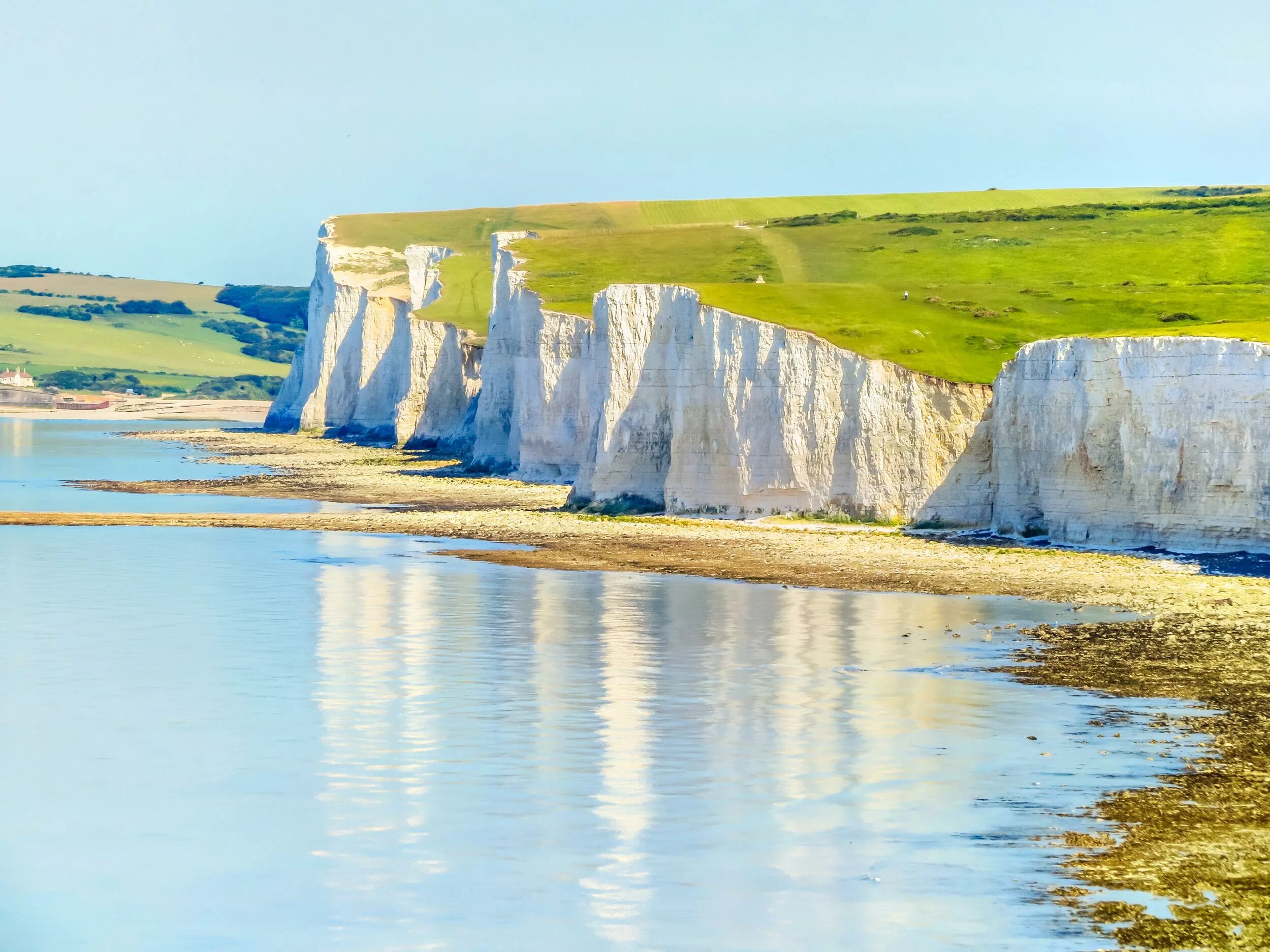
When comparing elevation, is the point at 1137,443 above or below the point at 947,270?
below

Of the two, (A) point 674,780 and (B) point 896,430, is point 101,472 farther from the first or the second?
(A) point 674,780

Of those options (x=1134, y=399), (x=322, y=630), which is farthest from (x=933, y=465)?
(x=322, y=630)

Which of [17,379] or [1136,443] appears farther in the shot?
[17,379]

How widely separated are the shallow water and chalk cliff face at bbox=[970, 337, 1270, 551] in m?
21.7

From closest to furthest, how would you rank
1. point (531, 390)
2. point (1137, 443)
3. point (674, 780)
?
A: point (674, 780)
point (1137, 443)
point (531, 390)

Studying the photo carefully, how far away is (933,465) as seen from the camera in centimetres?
4131

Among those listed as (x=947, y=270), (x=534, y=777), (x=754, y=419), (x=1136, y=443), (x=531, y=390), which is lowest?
(x=534, y=777)

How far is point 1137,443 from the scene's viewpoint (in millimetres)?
35219

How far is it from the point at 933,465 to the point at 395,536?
536 inches

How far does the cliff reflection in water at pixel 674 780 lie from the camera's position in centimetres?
1235

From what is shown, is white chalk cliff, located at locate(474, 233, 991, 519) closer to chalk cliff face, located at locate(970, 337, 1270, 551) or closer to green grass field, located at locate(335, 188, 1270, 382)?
green grass field, located at locate(335, 188, 1270, 382)

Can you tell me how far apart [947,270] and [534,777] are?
1971 inches

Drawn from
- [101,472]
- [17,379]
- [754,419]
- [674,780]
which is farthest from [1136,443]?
[17,379]

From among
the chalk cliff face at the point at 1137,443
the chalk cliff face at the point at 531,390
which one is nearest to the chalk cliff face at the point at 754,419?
the chalk cliff face at the point at 1137,443
